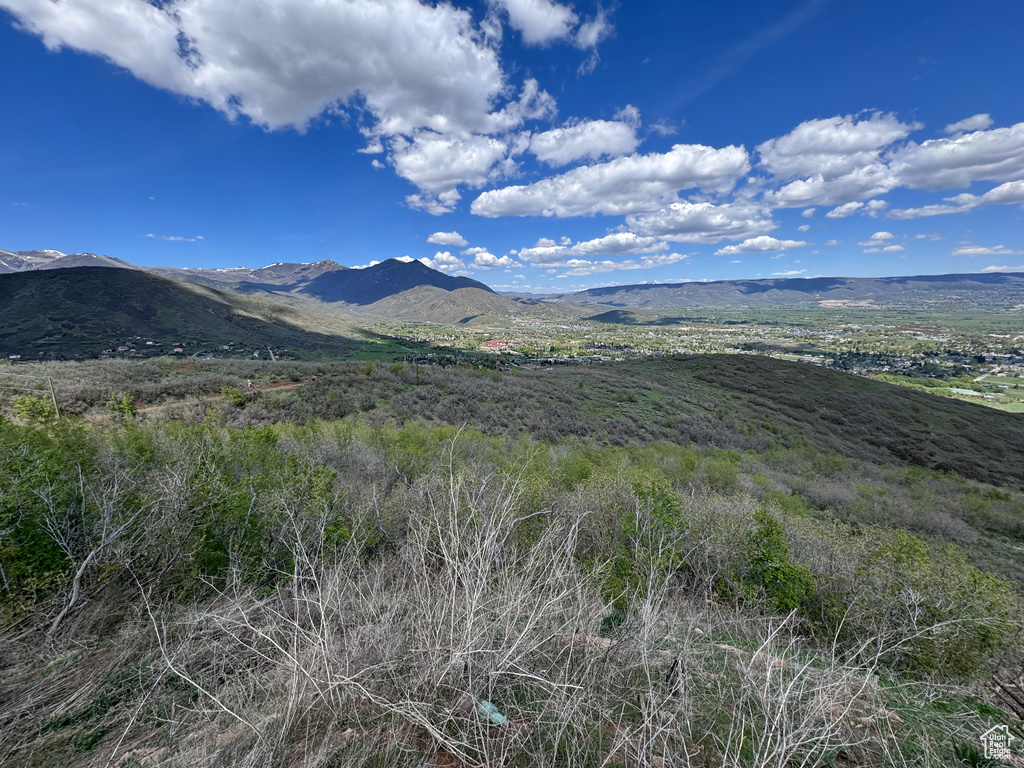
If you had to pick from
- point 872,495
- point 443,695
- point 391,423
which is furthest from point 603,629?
point 872,495

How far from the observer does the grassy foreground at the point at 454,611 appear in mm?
3533

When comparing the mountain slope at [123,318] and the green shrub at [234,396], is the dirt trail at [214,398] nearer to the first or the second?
the green shrub at [234,396]

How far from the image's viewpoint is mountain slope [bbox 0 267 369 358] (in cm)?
6988

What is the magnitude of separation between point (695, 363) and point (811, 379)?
16636 millimetres

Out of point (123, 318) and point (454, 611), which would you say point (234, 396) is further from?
point (123, 318)

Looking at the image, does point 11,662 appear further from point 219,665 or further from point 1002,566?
point 1002,566

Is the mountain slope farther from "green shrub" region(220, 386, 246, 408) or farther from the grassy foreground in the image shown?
the grassy foreground

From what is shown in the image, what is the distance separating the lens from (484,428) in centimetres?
2753

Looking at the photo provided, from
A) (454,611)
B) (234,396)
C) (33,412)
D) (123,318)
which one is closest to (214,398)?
(234,396)

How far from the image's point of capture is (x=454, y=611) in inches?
157
